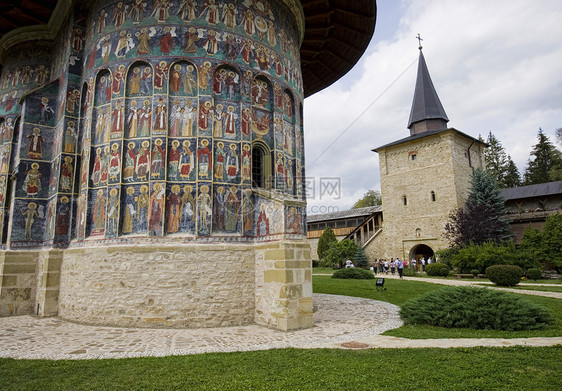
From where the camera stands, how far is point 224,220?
31.3ft

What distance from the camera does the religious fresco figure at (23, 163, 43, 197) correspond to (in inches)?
461

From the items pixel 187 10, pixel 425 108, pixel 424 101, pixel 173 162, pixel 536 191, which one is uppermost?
pixel 424 101

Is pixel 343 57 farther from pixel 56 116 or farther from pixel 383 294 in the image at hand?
pixel 56 116

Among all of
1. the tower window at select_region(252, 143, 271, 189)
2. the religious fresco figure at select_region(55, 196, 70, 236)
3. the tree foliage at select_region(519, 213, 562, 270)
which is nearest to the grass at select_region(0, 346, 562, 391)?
the tower window at select_region(252, 143, 271, 189)

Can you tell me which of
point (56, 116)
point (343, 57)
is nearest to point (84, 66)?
point (56, 116)

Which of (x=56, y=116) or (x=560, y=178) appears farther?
(x=560, y=178)

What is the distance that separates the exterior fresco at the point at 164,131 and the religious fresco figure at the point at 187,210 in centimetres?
3

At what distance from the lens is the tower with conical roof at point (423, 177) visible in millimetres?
31812

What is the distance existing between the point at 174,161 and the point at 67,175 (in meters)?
4.01

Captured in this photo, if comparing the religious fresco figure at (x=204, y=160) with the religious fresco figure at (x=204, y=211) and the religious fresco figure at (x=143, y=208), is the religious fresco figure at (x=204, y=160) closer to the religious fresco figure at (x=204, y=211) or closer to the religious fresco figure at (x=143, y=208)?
the religious fresco figure at (x=204, y=211)

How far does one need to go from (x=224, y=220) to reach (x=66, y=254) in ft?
16.2

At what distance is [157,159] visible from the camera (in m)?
9.45

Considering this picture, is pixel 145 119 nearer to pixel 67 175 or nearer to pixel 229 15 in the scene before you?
pixel 67 175

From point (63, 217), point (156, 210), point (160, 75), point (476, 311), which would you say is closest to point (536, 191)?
point (476, 311)
